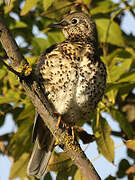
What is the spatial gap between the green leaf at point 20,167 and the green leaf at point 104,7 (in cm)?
141

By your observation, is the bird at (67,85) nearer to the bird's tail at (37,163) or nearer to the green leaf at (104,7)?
the bird's tail at (37,163)

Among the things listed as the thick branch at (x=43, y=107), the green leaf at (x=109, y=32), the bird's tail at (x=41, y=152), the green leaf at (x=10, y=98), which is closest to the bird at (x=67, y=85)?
the bird's tail at (x=41, y=152)

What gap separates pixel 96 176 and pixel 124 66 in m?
1.25

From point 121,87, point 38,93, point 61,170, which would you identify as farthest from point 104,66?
point 38,93

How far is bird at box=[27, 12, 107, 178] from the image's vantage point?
3.14m

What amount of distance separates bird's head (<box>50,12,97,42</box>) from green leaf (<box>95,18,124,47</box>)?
0.50ft

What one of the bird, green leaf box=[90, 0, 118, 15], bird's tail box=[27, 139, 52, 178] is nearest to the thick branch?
the bird

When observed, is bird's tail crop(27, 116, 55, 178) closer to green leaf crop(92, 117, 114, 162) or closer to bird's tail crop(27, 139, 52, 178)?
bird's tail crop(27, 139, 52, 178)

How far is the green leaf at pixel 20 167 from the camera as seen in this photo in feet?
11.2

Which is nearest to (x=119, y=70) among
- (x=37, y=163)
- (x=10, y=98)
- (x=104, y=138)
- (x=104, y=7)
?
(x=104, y=138)

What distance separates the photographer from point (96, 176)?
2.34 m

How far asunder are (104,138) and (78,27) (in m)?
1.37

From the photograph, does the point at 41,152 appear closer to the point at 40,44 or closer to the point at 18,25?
the point at 40,44

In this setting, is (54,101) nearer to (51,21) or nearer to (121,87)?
(121,87)
